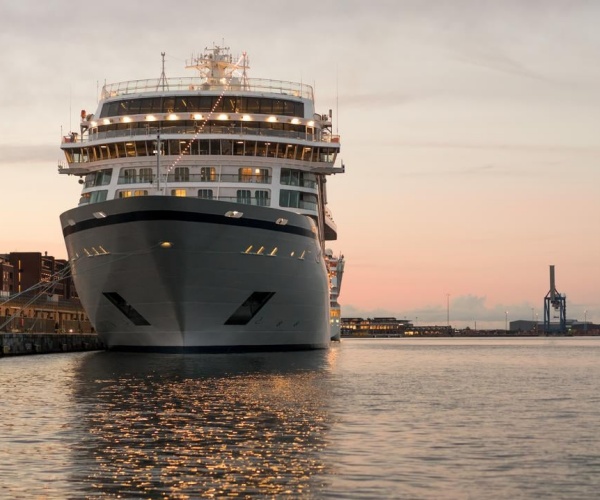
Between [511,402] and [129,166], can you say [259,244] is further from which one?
[511,402]

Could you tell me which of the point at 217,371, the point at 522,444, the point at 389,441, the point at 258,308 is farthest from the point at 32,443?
the point at 258,308

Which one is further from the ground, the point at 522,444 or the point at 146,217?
the point at 146,217

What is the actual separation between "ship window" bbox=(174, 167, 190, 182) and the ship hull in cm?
714

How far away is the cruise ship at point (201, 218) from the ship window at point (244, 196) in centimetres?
7

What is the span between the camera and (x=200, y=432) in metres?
24.9

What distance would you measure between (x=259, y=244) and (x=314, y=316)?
11074 millimetres

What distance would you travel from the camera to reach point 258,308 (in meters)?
58.6

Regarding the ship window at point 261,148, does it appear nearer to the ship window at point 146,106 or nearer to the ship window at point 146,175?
the ship window at point 146,175

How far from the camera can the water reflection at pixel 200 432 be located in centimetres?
1820

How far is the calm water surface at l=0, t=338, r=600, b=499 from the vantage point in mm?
Answer: 17969

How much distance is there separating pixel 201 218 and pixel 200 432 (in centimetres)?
3019

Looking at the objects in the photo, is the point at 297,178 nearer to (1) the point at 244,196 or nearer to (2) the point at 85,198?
(1) the point at 244,196

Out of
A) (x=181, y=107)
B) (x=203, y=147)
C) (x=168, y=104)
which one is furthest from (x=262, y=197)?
(x=168, y=104)

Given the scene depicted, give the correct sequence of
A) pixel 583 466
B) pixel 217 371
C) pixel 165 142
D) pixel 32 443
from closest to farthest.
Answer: pixel 583 466 < pixel 32 443 < pixel 217 371 < pixel 165 142
